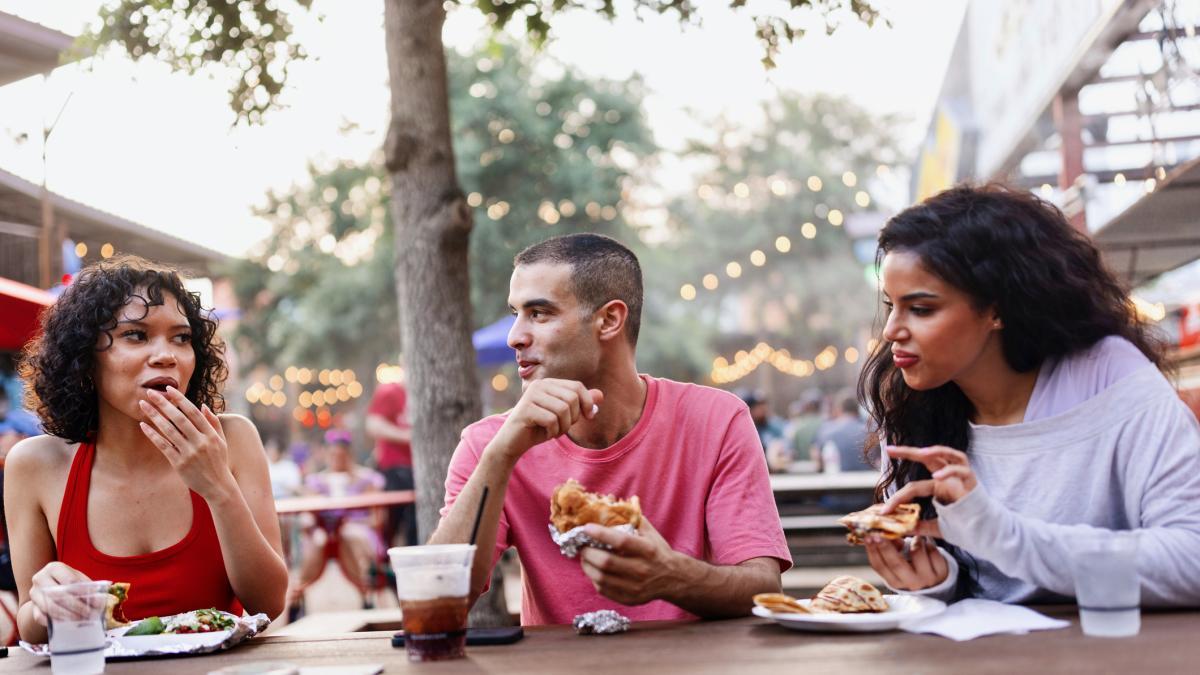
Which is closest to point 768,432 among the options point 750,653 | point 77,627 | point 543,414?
point 543,414

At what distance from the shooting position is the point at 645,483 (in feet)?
8.93

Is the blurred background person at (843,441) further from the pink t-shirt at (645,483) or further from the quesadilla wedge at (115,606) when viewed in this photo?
the quesadilla wedge at (115,606)

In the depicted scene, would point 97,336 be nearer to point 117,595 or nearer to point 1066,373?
point 117,595

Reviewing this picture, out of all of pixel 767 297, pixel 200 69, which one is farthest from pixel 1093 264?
pixel 767 297

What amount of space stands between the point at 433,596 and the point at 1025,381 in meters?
1.41

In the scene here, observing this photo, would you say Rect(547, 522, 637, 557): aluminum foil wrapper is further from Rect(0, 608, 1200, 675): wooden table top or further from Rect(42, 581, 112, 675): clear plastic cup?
Rect(42, 581, 112, 675): clear plastic cup

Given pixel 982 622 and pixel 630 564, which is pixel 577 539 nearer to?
pixel 630 564

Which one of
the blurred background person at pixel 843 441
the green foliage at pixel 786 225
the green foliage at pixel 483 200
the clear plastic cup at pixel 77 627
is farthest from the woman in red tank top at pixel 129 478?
the green foliage at pixel 786 225

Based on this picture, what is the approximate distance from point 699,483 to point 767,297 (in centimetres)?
3303

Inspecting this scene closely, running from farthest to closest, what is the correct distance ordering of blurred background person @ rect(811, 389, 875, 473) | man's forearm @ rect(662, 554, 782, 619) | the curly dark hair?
blurred background person @ rect(811, 389, 875, 473)
the curly dark hair
man's forearm @ rect(662, 554, 782, 619)

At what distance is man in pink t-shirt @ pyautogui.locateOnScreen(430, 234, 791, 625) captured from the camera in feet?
8.04

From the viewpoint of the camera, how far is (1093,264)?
8.14ft

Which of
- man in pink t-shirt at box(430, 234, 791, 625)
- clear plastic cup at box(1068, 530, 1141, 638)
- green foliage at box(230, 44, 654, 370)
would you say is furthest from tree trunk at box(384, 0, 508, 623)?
green foliage at box(230, 44, 654, 370)

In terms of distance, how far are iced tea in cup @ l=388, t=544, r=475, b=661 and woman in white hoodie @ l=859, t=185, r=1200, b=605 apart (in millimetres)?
848
